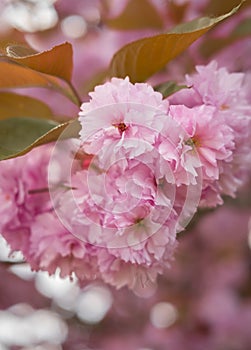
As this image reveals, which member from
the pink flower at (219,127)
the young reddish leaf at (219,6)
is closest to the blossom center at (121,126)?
the pink flower at (219,127)

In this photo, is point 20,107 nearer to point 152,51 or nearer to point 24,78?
point 24,78

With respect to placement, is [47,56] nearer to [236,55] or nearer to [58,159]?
[58,159]

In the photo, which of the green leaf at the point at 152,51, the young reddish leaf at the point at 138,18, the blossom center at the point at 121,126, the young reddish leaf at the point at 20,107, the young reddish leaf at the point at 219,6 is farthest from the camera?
the young reddish leaf at the point at 138,18

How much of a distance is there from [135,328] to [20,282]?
0.51 m

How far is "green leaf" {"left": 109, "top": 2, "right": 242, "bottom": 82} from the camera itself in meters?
0.89

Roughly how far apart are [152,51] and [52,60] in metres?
0.12

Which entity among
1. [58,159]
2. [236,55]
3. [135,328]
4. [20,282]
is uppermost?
[58,159]

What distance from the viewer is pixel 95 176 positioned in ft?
2.80

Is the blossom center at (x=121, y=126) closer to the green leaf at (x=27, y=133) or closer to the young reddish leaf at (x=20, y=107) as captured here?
the green leaf at (x=27, y=133)

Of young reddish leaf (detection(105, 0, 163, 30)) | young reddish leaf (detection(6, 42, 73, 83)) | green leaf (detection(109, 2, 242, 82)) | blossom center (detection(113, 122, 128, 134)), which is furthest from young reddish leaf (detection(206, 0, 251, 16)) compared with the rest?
blossom center (detection(113, 122, 128, 134))

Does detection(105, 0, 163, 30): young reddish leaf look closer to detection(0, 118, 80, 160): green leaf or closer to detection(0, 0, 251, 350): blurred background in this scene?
detection(0, 0, 251, 350): blurred background

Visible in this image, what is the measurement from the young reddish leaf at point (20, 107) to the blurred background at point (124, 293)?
1.80 ft

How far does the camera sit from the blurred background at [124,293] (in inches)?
70.2

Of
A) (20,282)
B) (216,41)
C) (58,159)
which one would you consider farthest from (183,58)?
(20,282)
